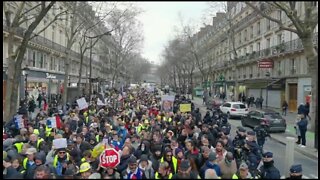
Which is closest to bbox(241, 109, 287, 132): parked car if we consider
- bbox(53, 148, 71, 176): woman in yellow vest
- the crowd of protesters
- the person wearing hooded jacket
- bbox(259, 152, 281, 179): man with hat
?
the crowd of protesters

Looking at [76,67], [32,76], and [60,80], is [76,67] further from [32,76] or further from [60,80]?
[32,76]

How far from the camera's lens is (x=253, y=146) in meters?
8.97

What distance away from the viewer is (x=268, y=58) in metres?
40.8

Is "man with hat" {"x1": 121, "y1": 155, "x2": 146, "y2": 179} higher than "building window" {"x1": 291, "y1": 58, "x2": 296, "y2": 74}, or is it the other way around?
"building window" {"x1": 291, "y1": 58, "x2": 296, "y2": 74}

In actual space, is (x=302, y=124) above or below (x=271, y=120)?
above

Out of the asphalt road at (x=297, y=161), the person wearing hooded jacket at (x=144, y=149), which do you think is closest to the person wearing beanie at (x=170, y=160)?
the person wearing hooded jacket at (x=144, y=149)

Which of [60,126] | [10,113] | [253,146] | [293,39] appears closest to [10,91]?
[10,113]

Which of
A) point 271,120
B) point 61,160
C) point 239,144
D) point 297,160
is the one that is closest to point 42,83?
point 271,120

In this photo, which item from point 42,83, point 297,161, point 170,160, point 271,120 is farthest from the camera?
point 42,83

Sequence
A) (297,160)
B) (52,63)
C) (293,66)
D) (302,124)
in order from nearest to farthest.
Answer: (297,160)
(302,124)
(293,66)
(52,63)

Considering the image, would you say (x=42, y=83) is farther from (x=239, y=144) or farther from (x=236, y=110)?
(x=239, y=144)

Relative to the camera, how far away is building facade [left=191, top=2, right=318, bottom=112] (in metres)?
33.5

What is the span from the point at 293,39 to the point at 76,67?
111 feet

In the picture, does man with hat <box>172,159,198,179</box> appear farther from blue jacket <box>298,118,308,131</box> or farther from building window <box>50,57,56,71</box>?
building window <box>50,57,56,71</box>
